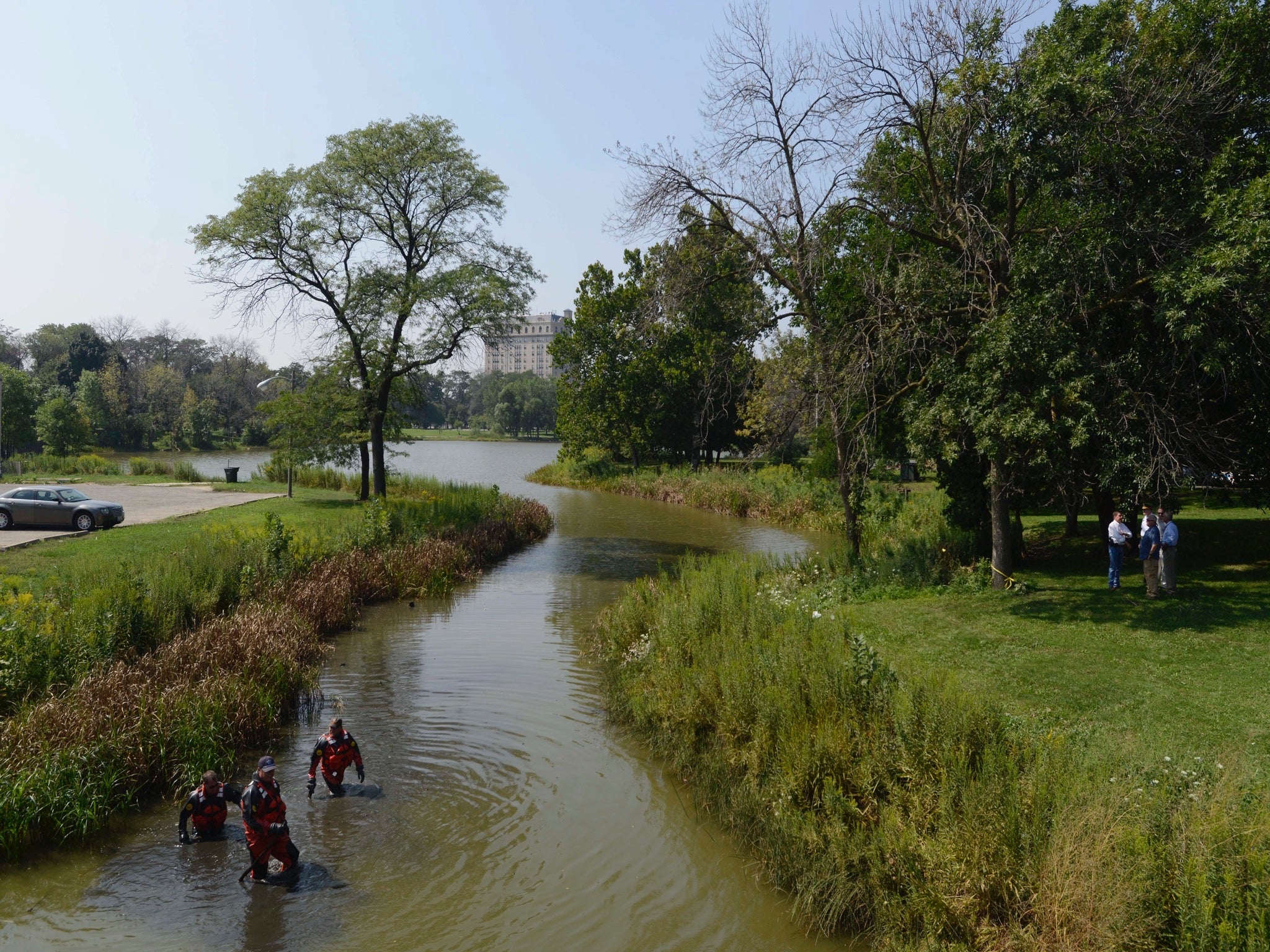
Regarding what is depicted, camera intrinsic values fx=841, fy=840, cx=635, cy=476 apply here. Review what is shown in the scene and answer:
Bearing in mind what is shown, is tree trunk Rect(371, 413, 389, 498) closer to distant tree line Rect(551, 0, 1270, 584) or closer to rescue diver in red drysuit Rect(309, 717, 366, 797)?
distant tree line Rect(551, 0, 1270, 584)

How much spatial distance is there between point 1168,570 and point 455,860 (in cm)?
1353

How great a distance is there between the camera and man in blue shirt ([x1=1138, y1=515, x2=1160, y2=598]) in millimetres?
15070

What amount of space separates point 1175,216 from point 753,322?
8362mm

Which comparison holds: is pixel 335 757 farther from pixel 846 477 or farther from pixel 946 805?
pixel 846 477

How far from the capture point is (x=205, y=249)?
2955cm

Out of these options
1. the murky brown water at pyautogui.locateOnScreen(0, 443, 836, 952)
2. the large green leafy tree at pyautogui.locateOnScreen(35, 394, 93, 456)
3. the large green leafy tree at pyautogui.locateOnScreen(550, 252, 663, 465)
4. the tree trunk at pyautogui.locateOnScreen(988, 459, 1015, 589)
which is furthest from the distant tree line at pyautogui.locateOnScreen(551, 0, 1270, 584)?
the large green leafy tree at pyautogui.locateOnScreen(35, 394, 93, 456)

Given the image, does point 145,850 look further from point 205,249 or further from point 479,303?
point 205,249

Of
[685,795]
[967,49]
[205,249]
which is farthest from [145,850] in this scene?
[205,249]

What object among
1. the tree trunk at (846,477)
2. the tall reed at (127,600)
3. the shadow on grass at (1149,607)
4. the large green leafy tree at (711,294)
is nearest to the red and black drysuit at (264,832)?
the tall reed at (127,600)

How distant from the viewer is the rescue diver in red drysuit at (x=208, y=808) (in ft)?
28.5

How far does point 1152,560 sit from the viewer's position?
1518cm

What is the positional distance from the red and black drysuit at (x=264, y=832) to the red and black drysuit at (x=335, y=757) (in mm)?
1461

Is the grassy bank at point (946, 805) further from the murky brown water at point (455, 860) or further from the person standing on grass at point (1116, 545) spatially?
the person standing on grass at point (1116, 545)

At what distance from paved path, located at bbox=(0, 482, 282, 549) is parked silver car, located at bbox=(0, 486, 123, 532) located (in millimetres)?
272
